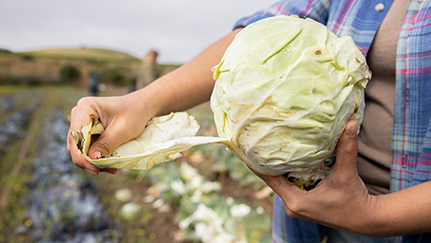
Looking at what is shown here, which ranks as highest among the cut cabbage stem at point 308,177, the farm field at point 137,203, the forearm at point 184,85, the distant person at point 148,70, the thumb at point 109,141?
the forearm at point 184,85

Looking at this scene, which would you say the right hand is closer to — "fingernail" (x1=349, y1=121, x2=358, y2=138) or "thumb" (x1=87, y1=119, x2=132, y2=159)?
"thumb" (x1=87, y1=119, x2=132, y2=159)

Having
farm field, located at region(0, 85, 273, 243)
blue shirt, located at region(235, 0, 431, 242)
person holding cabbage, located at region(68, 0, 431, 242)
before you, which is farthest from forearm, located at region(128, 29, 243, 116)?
farm field, located at region(0, 85, 273, 243)

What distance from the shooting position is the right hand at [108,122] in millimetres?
992

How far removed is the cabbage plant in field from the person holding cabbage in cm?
3

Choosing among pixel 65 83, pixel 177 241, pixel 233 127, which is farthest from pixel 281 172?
pixel 65 83

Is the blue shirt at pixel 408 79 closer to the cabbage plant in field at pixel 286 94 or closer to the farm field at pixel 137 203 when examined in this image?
the cabbage plant in field at pixel 286 94

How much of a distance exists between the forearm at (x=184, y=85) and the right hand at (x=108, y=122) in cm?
7

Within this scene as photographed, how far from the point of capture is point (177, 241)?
117 inches

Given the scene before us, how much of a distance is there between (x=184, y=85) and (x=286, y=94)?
59 centimetres

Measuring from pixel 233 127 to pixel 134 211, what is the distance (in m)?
2.87

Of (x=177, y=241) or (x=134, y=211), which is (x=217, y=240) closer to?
(x=177, y=241)

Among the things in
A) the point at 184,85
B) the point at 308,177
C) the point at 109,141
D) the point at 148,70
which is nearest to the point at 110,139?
the point at 109,141

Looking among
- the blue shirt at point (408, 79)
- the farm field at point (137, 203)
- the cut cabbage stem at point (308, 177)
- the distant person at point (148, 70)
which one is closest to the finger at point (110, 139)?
the cut cabbage stem at point (308, 177)

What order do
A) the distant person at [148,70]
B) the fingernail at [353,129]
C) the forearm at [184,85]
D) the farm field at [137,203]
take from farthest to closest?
the distant person at [148,70] → the farm field at [137,203] → the forearm at [184,85] → the fingernail at [353,129]
